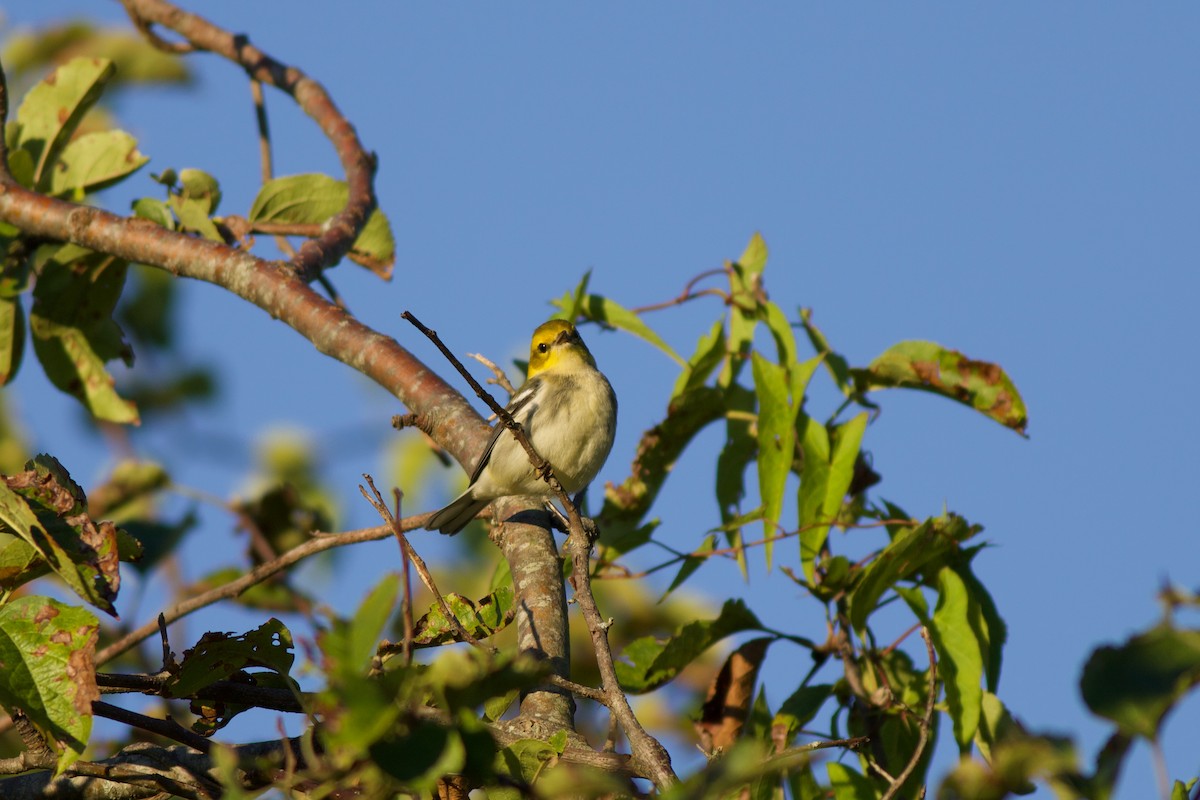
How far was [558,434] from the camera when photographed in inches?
230

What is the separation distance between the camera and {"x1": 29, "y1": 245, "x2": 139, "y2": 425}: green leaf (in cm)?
511

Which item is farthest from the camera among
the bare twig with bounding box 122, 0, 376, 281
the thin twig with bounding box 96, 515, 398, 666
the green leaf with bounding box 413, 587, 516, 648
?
the bare twig with bounding box 122, 0, 376, 281

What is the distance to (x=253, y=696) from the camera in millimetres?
2691

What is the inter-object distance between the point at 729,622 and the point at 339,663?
112 inches

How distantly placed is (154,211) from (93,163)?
2.04 ft

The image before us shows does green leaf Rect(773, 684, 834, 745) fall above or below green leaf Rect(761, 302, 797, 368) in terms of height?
below

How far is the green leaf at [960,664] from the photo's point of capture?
3.44 m

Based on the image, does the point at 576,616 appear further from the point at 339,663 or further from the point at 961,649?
the point at 339,663

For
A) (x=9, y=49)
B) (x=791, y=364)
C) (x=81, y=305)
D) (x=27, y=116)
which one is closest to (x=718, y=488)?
(x=791, y=364)

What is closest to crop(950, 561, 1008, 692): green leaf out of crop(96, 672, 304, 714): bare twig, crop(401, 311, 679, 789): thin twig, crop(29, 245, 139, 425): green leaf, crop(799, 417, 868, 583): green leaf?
crop(799, 417, 868, 583): green leaf

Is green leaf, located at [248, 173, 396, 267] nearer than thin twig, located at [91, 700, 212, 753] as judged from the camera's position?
No

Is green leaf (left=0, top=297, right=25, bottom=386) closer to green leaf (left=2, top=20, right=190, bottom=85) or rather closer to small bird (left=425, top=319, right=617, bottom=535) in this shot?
small bird (left=425, top=319, right=617, bottom=535)

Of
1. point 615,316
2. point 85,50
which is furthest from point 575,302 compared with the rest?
point 85,50

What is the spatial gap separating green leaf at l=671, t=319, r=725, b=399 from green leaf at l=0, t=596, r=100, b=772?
2899 mm
